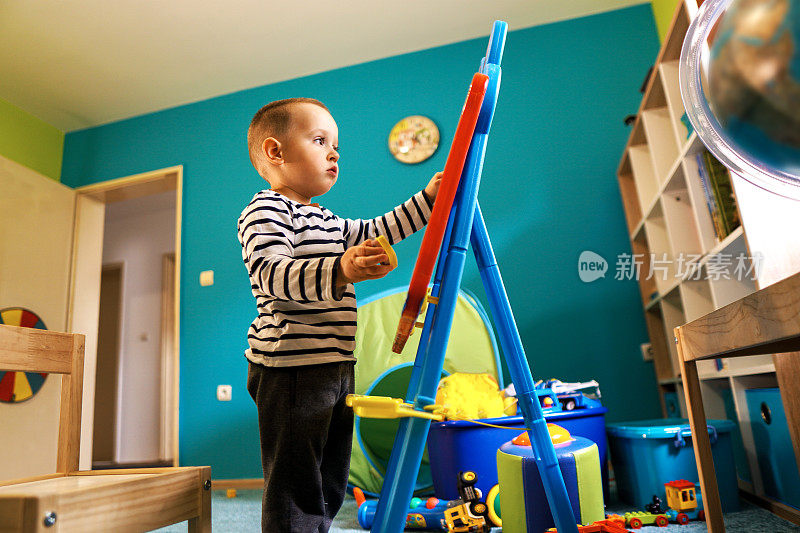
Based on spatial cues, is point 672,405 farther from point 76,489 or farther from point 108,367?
point 108,367

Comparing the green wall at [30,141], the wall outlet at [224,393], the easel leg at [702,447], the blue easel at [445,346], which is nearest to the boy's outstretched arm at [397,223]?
the blue easel at [445,346]

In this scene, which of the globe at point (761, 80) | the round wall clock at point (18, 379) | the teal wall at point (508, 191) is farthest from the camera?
the round wall clock at point (18, 379)

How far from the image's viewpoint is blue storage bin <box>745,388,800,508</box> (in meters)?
1.30

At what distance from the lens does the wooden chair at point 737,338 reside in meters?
0.47

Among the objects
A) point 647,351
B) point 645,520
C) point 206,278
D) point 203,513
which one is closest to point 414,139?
point 206,278

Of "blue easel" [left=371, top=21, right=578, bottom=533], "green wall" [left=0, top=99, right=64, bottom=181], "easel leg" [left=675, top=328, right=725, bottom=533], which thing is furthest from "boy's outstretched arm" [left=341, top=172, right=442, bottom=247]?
"green wall" [left=0, top=99, right=64, bottom=181]

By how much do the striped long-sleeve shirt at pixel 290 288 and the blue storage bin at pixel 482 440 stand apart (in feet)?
2.44

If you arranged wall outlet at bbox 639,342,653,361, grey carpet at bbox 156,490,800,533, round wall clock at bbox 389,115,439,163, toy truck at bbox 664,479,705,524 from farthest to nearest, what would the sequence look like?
round wall clock at bbox 389,115,439,163, wall outlet at bbox 639,342,653,361, toy truck at bbox 664,479,705,524, grey carpet at bbox 156,490,800,533

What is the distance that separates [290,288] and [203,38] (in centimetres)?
232

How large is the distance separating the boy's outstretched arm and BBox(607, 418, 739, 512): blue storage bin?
0.96 metres

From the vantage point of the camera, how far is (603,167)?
96.2 inches

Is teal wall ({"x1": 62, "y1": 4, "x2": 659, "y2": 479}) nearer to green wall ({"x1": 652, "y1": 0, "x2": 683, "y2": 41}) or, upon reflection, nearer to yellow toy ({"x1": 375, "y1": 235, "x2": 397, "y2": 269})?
green wall ({"x1": 652, "y1": 0, "x2": 683, "y2": 41})

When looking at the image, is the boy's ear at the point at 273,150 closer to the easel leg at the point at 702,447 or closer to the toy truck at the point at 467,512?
the easel leg at the point at 702,447

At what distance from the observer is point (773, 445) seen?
1.38 meters
